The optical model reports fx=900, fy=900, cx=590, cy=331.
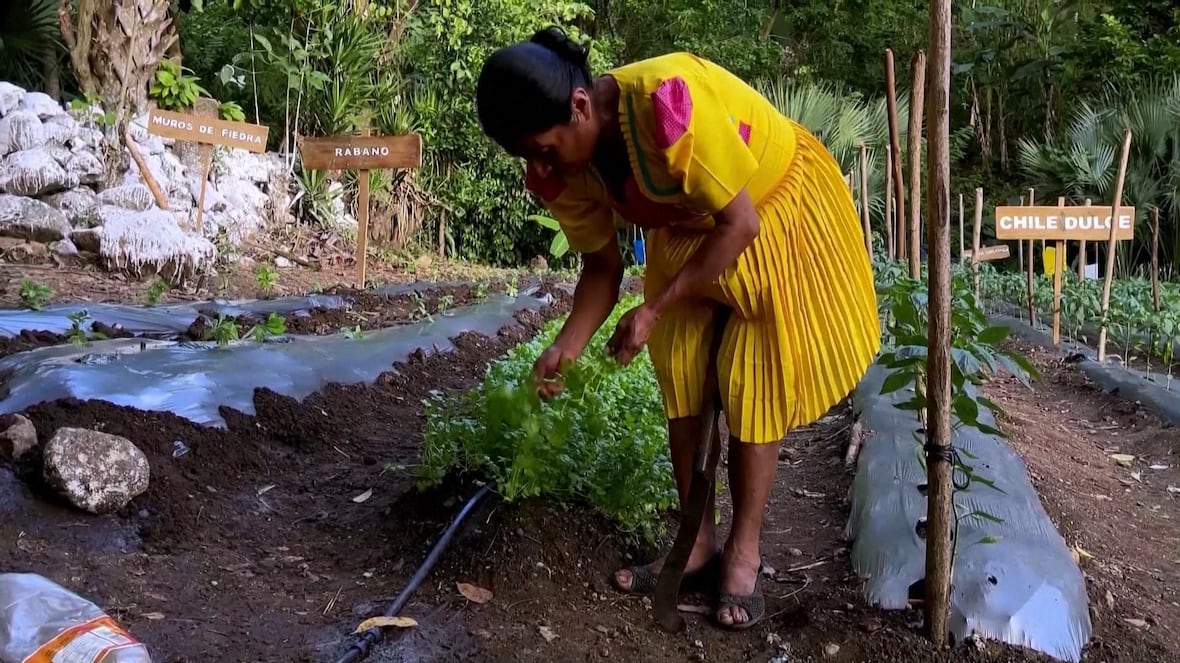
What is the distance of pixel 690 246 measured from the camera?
6.05ft

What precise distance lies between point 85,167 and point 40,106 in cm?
70

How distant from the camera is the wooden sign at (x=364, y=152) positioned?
572cm

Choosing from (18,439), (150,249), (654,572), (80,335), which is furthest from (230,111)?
(654,572)

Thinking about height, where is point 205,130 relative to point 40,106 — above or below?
below

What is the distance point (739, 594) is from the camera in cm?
192

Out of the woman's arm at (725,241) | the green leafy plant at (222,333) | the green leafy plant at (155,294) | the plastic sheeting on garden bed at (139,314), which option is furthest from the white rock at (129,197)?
the woman's arm at (725,241)

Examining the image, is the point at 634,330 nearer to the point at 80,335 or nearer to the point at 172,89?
the point at 80,335

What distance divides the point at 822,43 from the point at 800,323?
43.1ft

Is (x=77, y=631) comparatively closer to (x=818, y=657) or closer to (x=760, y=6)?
(x=818, y=657)

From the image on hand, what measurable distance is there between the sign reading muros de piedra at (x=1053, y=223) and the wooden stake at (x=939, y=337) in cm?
370

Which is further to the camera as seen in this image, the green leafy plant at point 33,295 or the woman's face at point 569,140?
the green leafy plant at point 33,295

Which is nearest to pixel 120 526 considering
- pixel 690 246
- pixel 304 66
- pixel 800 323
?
pixel 690 246

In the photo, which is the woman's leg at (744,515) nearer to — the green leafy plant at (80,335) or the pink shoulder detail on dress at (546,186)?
the pink shoulder detail on dress at (546,186)

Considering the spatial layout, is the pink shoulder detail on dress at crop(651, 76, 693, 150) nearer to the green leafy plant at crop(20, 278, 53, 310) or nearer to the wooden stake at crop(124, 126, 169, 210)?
the green leafy plant at crop(20, 278, 53, 310)
